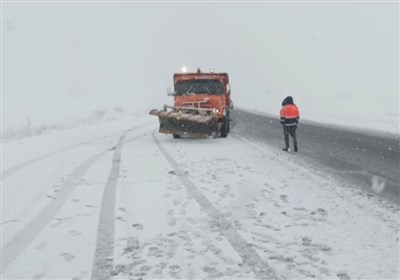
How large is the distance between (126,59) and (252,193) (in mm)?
113522

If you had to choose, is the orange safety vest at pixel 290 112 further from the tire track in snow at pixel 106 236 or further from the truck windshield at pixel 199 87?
the tire track in snow at pixel 106 236

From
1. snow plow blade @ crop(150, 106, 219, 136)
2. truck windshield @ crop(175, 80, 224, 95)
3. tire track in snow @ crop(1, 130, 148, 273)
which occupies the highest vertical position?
truck windshield @ crop(175, 80, 224, 95)

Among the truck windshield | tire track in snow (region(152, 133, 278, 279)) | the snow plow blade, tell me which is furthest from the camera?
the truck windshield

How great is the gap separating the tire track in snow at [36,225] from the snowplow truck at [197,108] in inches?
246

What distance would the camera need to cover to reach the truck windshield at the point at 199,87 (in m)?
15.6

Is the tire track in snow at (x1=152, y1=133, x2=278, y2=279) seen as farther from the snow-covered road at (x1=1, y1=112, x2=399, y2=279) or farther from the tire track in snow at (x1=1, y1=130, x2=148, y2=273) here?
the tire track in snow at (x1=1, y1=130, x2=148, y2=273)

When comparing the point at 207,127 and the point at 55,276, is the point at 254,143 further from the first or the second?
the point at 55,276

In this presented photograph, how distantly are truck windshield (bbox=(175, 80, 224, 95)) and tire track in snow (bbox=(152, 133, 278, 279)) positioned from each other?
8.28 meters

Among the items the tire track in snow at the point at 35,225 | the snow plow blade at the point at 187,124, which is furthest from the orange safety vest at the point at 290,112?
the tire track in snow at the point at 35,225

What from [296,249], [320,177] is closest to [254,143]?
[320,177]

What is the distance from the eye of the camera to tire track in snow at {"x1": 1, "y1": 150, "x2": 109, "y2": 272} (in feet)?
15.1

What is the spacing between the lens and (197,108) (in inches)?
566

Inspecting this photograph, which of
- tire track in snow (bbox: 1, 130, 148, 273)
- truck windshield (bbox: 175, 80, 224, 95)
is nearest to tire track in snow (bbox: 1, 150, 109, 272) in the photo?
tire track in snow (bbox: 1, 130, 148, 273)

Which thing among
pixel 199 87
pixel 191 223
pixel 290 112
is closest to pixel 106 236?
pixel 191 223
